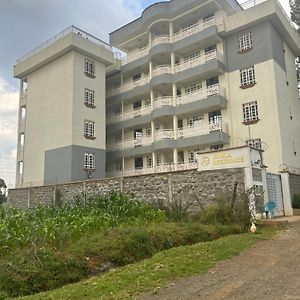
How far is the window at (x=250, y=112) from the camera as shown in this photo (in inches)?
1026

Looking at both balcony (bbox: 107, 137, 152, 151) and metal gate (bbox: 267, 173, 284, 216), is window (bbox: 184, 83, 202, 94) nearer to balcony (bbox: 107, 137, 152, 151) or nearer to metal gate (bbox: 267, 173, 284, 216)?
balcony (bbox: 107, 137, 152, 151)

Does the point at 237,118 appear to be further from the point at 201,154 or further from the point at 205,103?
the point at 201,154

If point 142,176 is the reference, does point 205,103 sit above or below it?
above

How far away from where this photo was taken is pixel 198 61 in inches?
1151

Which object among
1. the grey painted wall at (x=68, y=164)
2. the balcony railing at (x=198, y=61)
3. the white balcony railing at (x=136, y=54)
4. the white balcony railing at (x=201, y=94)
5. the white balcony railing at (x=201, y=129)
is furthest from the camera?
the white balcony railing at (x=136, y=54)

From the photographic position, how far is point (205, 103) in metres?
27.8

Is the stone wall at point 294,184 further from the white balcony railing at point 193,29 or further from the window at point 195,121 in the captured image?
the white balcony railing at point 193,29

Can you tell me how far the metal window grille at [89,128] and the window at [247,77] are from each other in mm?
13326

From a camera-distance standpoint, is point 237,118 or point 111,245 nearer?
point 111,245

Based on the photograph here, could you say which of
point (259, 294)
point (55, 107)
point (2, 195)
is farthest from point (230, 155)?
point (2, 195)

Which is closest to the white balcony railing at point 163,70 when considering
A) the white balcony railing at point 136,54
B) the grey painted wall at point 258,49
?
the white balcony railing at point 136,54

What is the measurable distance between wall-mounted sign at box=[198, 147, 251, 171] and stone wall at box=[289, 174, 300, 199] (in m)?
6.40

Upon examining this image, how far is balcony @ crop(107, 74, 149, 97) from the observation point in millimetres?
→ 32700

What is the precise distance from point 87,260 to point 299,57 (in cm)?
3195
